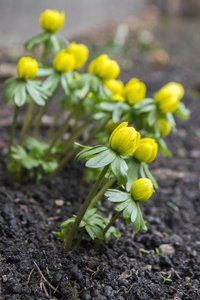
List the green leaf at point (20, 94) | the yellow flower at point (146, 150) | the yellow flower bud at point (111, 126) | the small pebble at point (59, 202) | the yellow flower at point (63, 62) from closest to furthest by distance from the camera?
the yellow flower at point (146, 150) → the green leaf at point (20, 94) → the yellow flower at point (63, 62) → the yellow flower bud at point (111, 126) → the small pebble at point (59, 202)

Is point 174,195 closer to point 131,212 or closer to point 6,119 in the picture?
point 131,212

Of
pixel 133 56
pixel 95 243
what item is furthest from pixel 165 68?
pixel 95 243

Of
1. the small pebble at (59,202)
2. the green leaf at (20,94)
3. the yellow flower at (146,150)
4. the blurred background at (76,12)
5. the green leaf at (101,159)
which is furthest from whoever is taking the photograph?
the blurred background at (76,12)

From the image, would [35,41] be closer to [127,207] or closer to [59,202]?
[59,202]

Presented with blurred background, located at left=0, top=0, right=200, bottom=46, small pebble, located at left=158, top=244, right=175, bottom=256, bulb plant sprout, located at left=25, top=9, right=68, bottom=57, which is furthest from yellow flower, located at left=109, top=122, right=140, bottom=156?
blurred background, located at left=0, top=0, right=200, bottom=46

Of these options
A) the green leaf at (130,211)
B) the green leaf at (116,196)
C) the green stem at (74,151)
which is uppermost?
→ the green leaf at (116,196)

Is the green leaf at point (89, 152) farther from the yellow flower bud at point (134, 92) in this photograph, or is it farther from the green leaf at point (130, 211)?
the yellow flower bud at point (134, 92)

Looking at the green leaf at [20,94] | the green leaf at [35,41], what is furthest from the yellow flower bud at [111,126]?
the green leaf at [35,41]

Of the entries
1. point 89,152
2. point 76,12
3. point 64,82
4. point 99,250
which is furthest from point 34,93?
point 76,12

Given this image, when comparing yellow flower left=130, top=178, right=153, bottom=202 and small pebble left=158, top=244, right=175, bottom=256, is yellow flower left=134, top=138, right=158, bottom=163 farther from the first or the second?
small pebble left=158, top=244, right=175, bottom=256
